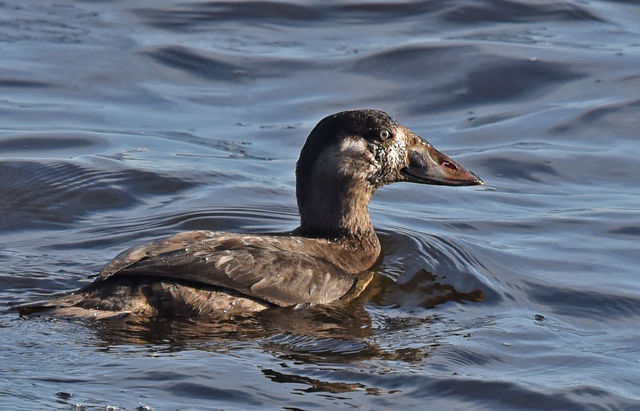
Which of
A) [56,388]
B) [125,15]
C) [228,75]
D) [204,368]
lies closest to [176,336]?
[204,368]

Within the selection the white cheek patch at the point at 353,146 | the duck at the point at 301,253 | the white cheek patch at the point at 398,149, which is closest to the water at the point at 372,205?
the duck at the point at 301,253

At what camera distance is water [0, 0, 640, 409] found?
6375 millimetres

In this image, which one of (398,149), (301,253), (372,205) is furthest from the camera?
(372,205)

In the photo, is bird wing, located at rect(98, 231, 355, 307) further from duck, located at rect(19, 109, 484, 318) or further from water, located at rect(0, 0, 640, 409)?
water, located at rect(0, 0, 640, 409)

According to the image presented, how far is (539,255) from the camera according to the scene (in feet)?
29.5

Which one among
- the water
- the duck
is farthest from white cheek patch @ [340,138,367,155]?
the water

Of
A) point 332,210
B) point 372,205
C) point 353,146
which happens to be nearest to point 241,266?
point 332,210

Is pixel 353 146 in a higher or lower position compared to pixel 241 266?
higher

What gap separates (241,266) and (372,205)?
10.7 feet

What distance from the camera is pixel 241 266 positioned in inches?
287

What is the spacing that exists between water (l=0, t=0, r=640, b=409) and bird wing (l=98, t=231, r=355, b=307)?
0.16 meters

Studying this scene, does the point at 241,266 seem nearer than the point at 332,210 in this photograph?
Yes

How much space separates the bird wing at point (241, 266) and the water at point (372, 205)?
0.51ft

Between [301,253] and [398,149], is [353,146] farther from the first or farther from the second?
[301,253]
